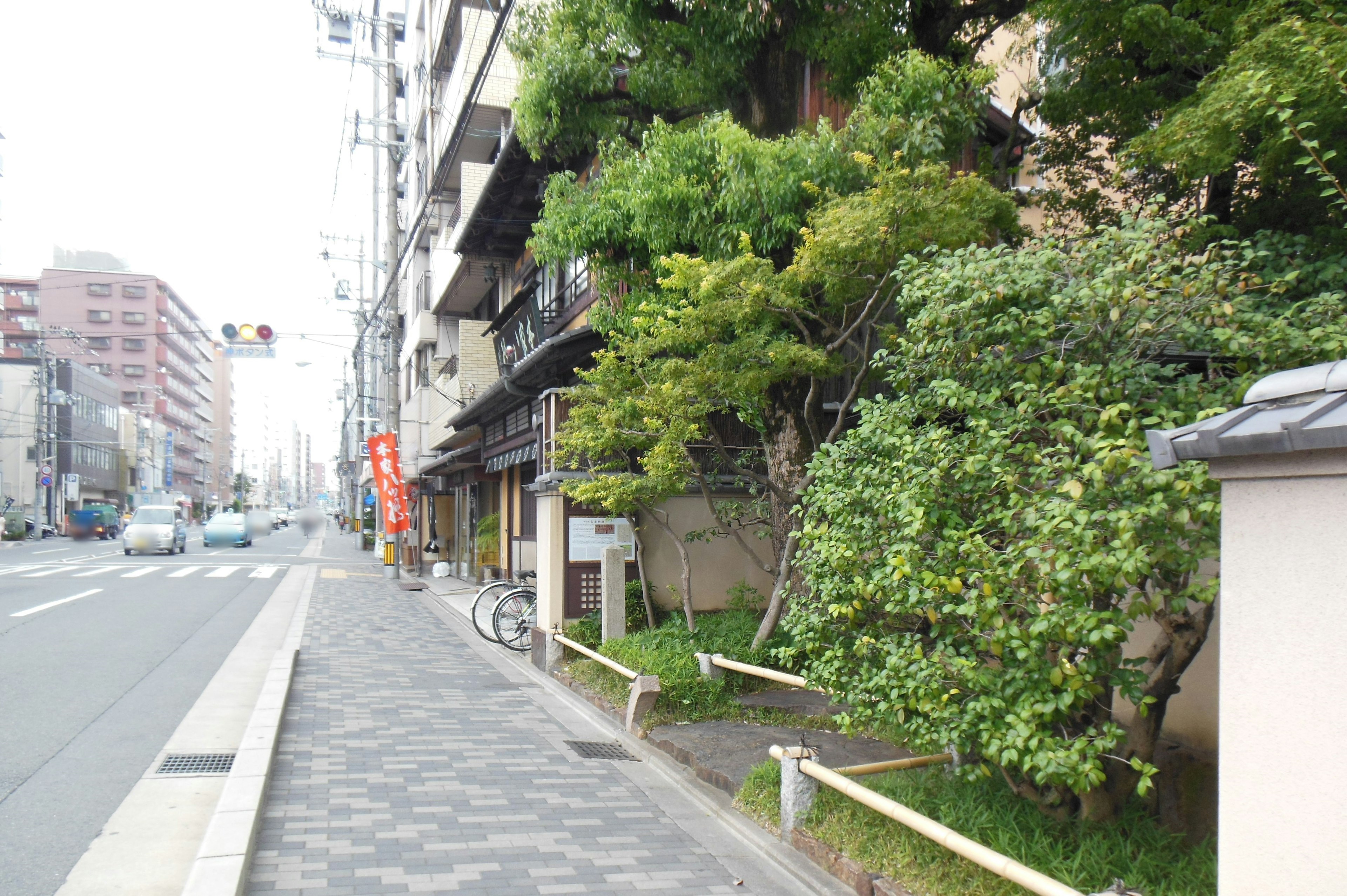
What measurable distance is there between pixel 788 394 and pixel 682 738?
12.6 ft

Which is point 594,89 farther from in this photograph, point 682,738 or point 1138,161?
point 682,738

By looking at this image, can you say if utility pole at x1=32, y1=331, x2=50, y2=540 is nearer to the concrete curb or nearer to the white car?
the white car

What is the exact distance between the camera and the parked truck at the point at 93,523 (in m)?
52.8

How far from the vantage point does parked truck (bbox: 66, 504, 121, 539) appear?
2078 inches

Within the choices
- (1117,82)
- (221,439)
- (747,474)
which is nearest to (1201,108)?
(1117,82)

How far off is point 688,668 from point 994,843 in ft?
14.9

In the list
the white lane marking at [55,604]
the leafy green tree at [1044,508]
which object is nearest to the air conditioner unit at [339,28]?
the white lane marking at [55,604]

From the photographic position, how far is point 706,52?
9.82 meters

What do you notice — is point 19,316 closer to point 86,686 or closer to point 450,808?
point 86,686

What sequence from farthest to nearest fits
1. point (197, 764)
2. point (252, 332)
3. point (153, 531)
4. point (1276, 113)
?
point (153, 531) → point (252, 332) → point (197, 764) → point (1276, 113)

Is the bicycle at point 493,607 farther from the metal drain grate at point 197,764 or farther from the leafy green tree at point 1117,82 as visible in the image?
the leafy green tree at point 1117,82

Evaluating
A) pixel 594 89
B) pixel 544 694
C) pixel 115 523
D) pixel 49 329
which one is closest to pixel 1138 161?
pixel 594 89

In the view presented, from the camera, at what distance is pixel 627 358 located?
1030 centimetres

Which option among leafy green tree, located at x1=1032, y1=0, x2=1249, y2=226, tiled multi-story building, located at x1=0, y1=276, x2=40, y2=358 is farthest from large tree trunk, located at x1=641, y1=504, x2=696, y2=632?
tiled multi-story building, located at x1=0, y1=276, x2=40, y2=358
